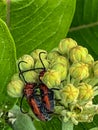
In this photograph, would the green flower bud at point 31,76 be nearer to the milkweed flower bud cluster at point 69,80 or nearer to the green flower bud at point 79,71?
the milkweed flower bud cluster at point 69,80

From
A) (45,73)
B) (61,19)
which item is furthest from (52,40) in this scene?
(45,73)

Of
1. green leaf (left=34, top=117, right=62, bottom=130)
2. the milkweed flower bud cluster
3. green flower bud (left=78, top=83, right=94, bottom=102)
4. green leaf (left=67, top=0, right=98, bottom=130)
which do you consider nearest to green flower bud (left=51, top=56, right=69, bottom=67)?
the milkweed flower bud cluster

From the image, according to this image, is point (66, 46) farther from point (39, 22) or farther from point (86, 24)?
point (86, 24)

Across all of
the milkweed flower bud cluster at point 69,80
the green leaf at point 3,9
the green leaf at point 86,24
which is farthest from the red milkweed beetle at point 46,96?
the green leaf at point 86,24

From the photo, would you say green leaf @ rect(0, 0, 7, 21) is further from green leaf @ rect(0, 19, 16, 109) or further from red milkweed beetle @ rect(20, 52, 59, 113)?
red milkweed beetle @ rect(20, 52, 59, 113)

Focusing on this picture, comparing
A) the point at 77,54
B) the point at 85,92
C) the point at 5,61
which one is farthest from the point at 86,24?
the point at 85,92

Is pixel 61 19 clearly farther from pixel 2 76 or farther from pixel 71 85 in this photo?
pixel 71 85
